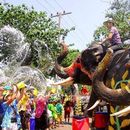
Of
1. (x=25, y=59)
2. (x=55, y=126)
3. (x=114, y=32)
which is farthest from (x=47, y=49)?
(x=114, y=32)

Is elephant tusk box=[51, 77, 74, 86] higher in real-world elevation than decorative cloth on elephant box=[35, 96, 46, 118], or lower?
lower

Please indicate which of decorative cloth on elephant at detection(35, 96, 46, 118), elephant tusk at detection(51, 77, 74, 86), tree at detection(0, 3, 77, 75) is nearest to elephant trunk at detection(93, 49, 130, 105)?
elephant tusk at detection(51, 77, 74, 86)

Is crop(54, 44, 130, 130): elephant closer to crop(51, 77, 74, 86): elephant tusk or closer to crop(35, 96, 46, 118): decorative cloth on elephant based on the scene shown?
crop(51, 77, 74, 86): elephant tusk

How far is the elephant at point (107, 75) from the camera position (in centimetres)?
392

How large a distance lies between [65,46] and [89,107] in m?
1.04

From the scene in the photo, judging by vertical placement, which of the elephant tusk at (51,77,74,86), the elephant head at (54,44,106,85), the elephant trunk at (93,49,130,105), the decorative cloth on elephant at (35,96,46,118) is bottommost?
the elephant trunk at (93,49,130,105)

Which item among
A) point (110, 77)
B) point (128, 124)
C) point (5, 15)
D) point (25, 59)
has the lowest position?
point (128, 124)

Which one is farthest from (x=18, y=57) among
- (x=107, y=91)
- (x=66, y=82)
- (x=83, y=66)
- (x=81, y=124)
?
(x=107, y=91)

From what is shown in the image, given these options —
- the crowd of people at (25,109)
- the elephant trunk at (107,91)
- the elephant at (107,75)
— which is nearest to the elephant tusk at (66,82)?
the elephant at (107,75)

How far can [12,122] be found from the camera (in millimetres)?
8680

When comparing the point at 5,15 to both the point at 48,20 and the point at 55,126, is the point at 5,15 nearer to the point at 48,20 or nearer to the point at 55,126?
the point at 48,20

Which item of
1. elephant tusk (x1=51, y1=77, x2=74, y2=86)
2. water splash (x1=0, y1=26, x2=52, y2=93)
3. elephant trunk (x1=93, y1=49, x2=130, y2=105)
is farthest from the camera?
water splash (x1=0, y1=26, x2=52, y2=93)

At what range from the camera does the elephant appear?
3.92m

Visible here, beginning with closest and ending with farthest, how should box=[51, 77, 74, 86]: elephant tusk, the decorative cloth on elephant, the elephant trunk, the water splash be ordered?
the elephant trunk
box=[51, 77, 74, 86]: elephant tusk
the decorative cloth on elephant
the water splash
